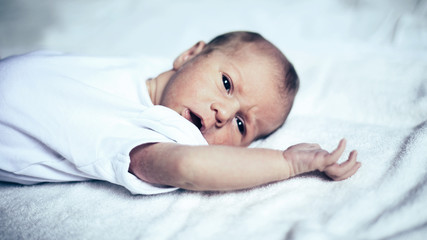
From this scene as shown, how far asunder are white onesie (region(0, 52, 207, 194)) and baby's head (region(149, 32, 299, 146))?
0.08m

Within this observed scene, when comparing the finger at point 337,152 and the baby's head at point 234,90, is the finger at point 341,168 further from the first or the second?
the baby's head at point 234,90

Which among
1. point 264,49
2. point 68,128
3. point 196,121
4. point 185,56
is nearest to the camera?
point 68,128

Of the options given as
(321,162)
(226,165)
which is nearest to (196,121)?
(226,165)

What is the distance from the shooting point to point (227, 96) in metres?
1.12

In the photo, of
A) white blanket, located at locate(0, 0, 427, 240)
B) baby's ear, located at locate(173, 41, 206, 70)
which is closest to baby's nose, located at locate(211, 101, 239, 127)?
white blanket, located at locate(0, 0, 427, 240)

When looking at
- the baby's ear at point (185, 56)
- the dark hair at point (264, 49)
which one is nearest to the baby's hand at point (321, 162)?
the dark hair at point (264, 49)

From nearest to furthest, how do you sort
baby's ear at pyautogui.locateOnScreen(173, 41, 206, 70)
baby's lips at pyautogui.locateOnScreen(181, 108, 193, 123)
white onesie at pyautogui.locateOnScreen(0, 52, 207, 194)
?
white onesie at pyautogui.locateOnScreen(0, 52, 207, 194) → baby's lips at pyautogui.locateOnScreen(181, 108, 193, 123) → baby's ear at pyautogui.locateOnScreen(173, 41, 206, 70)

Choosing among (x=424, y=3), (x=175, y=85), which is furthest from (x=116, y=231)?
(x=424, y=3)

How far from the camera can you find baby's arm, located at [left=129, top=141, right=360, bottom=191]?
0.84 meters

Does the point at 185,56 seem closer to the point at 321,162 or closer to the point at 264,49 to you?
the point at 264,49

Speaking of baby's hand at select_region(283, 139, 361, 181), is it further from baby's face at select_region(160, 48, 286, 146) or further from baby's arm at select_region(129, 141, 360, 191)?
baby's face at select_region(160, 48, 286, 146)

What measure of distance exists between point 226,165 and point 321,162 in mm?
246

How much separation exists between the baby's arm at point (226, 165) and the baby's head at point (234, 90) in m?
0.20

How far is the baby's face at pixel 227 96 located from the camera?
1.07 meters
